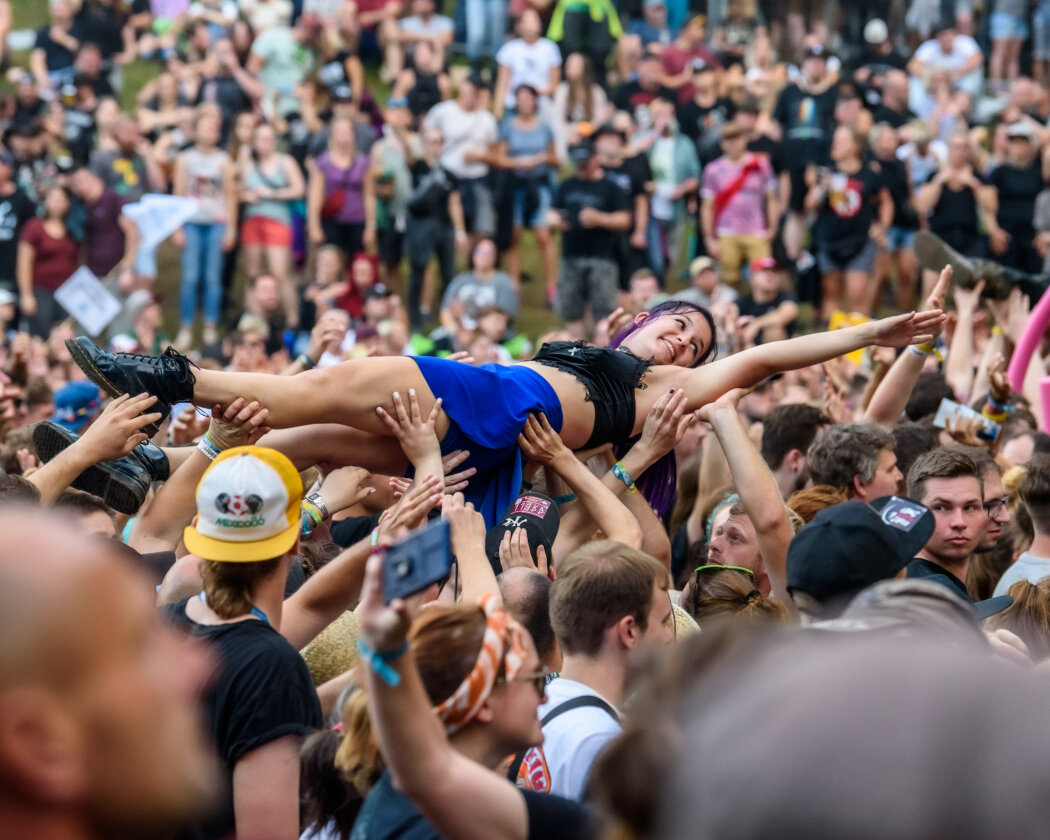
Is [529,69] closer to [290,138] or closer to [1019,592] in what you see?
[290,138]

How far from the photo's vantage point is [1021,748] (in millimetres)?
1075

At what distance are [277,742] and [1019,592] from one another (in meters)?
2.44

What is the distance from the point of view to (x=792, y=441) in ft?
20.6

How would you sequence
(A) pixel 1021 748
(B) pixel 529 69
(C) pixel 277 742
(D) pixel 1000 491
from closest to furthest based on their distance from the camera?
(A) pixel 1021 748
(C) pixel 277 742
(D) pixel 1000 491
(B) pixel 529 69

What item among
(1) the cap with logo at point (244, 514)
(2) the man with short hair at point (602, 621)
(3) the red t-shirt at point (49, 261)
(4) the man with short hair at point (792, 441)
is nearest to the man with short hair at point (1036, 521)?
(4) the man with short hair at point (792, 441)

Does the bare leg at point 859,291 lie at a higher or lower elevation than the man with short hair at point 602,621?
lower

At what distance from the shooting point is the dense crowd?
4.70 feet

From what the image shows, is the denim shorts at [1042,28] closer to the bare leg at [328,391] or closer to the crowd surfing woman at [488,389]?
the crowd surfing woman at [488,389]

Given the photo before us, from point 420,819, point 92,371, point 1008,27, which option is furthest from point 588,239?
point 420,819

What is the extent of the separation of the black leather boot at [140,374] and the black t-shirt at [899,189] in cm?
1090

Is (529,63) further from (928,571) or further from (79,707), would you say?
(79,707)

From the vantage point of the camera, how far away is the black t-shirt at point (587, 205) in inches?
558

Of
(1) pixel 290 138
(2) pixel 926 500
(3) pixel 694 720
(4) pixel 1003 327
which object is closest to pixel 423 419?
(2) pixel 926 500

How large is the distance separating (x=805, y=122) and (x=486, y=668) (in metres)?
13.7
